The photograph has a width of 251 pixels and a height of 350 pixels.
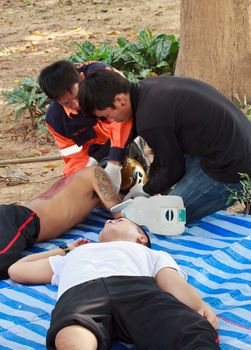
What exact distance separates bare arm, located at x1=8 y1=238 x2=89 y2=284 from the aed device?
0.63 m

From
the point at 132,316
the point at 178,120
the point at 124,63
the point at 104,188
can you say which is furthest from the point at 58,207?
the point at 124,63

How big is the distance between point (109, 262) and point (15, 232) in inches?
36.8

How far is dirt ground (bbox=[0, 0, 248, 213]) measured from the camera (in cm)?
666

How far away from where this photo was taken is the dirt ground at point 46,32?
21.9ft

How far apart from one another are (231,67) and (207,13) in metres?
0.51

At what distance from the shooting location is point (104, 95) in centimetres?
408

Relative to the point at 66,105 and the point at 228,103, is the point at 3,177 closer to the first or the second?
the point at 66,105

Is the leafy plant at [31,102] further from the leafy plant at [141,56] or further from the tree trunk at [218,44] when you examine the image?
the tree trunk at [218,44]

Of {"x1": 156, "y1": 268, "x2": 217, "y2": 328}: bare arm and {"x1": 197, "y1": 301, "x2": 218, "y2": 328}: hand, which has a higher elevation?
{"x1": 156, "y1": 268, "x2": 217, "y2": 328}: bare arm

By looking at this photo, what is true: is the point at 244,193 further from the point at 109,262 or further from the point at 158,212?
the point at 109,262

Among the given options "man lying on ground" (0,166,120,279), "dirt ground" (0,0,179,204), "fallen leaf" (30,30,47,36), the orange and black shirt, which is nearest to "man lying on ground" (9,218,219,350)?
"man lying on ground" (0,166,120,279)

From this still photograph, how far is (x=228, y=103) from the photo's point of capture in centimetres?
433

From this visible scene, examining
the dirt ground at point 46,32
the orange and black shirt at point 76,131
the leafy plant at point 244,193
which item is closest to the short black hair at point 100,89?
the orange and black shirt at point 76,131

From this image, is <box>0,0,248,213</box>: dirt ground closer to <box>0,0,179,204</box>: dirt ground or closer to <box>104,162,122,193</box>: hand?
<box>0,0,179,204</box>: dirt ground
